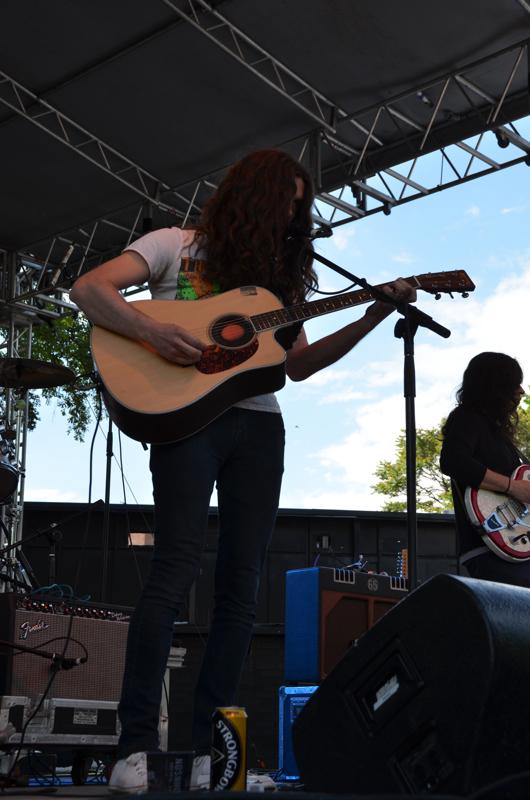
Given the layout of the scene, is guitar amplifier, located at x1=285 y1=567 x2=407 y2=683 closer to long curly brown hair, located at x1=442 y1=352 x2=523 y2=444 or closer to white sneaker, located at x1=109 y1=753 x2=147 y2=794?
long curly brown hair, located at x1=442 y1=352 x2=523 y2=444

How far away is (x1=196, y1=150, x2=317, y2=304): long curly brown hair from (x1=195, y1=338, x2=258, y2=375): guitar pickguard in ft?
0.69

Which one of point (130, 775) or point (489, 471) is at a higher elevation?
point (489, 471)

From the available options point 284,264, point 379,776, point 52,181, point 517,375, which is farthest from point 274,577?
point 379,776

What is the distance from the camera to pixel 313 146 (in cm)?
825

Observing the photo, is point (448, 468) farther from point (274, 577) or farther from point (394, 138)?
point (274, 577)

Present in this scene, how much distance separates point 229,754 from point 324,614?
2.67 m

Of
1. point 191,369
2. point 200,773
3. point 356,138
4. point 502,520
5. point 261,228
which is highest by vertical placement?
point 356,138

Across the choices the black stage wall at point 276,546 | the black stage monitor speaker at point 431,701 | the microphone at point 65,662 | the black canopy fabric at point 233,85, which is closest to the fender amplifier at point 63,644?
the microphone at point 65,662

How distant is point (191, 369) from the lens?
2512 mm

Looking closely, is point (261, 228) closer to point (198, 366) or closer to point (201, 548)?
point (198, 366)

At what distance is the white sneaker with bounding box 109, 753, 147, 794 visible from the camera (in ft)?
6.83

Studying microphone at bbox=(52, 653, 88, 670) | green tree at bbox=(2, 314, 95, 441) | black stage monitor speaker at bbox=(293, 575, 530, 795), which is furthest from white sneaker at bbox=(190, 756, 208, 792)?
green tree at bbox=(2, 314, 95, 441)

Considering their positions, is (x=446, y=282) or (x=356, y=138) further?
(x=356, y=138)

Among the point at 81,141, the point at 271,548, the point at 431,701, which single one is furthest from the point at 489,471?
the point at 271,548
